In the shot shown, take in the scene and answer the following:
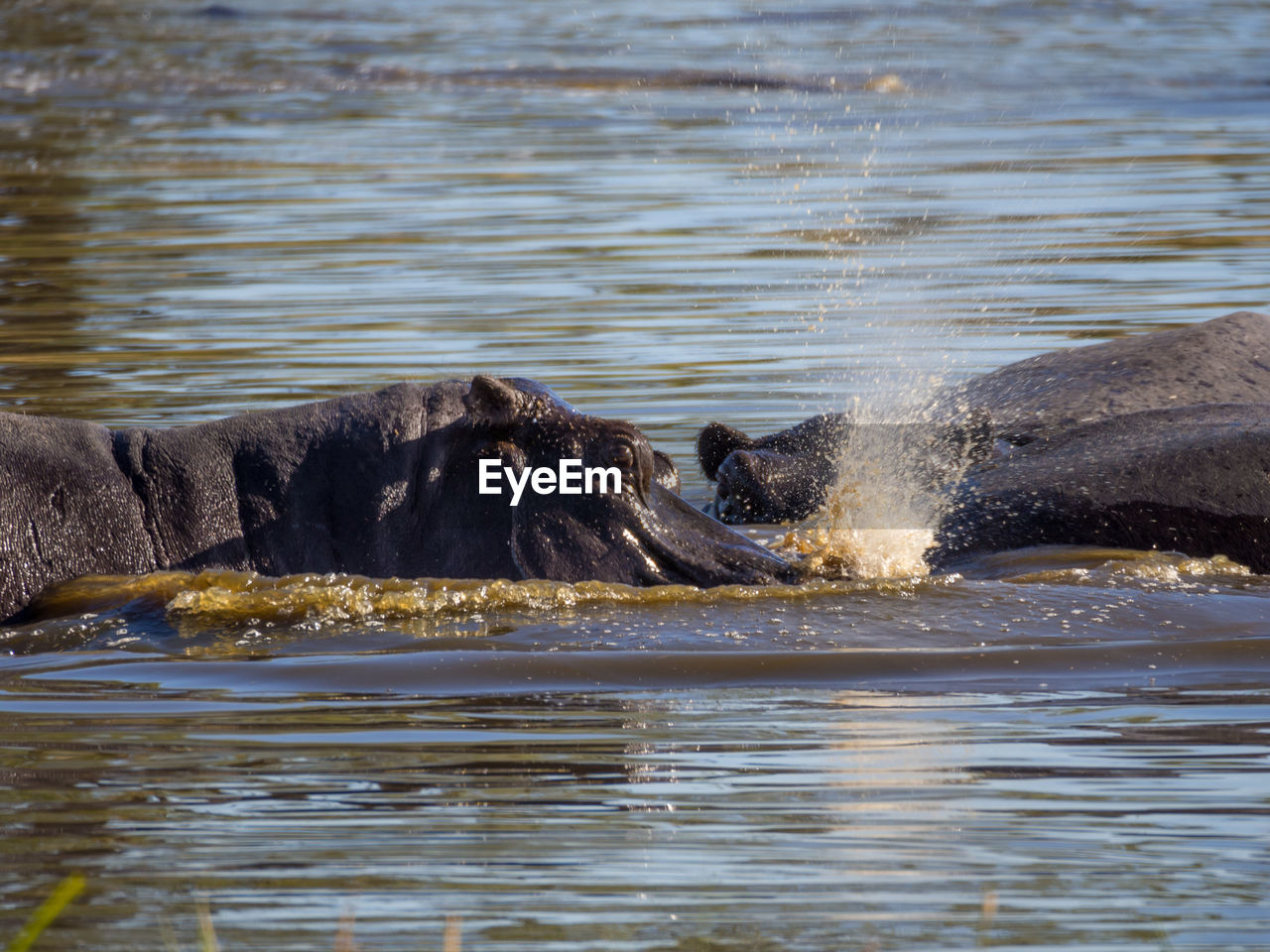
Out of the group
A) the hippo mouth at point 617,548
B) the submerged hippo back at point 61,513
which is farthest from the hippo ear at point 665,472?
the submerged hippo back at point 61,513

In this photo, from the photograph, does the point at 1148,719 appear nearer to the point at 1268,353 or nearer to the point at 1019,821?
the point at 1019,821

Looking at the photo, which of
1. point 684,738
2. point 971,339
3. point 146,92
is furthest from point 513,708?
point 146,92

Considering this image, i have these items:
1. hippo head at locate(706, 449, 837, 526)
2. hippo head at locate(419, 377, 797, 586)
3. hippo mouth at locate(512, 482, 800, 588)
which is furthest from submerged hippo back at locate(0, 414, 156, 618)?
hippo head at locate(706, 449, 837, 526)

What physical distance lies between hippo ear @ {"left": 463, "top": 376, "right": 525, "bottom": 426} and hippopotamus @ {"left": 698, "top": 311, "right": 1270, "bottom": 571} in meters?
1.85

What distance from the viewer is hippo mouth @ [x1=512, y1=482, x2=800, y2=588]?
5.46 m

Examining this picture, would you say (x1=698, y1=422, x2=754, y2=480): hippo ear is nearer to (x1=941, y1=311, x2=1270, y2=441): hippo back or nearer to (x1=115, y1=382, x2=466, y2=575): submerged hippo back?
(x1=941, y1=311, x2=1270, y2=441): hippo back

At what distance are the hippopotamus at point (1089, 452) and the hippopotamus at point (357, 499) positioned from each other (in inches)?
61.4

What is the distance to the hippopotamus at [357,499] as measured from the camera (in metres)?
5.34

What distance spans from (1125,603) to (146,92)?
1988 cm

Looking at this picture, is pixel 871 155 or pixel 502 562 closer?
pixel 502 562

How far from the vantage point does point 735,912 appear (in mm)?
3279

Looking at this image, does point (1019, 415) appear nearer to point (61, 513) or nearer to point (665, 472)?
point (665, 472)

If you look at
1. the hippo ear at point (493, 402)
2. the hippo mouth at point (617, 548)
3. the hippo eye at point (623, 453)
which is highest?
the hippo ear at point (493, 402)

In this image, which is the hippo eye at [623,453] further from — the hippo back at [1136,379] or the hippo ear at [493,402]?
the hippo back at [1136,379]
